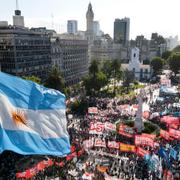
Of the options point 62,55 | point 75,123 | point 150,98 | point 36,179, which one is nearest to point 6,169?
point 36,179

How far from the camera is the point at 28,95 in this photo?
578 inches

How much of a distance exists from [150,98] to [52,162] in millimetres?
44308

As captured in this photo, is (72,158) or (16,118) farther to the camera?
(72,158)

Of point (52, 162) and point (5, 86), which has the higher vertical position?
point (5, 86)

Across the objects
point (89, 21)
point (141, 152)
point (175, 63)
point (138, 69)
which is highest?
point (89, 21)

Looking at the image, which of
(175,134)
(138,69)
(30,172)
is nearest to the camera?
(30,172)

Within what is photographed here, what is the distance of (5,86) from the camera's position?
13859 mm

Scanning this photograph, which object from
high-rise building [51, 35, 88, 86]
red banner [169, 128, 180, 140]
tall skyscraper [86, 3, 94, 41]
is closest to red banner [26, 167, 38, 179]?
red banner [169, 128, 180, 140]

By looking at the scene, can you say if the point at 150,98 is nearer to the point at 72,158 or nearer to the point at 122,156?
the point at 122,156

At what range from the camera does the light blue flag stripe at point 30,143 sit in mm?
12961

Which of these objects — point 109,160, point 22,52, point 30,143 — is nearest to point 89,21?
point 22,52

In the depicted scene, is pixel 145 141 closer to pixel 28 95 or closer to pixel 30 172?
pixel 30 172

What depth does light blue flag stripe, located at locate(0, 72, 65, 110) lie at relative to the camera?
1393cm

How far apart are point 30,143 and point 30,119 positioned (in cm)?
127
